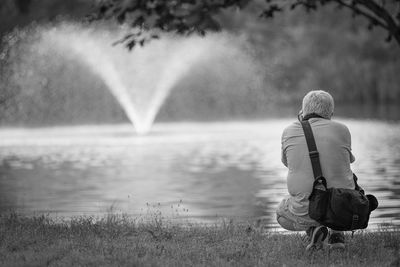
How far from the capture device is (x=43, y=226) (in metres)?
9.40

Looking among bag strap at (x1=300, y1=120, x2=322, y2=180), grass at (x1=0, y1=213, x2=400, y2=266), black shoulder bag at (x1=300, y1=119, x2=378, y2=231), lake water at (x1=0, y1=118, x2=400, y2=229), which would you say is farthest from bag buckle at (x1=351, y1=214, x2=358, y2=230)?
lake water at (x1=0, y1=118, x2=400, y2=229)

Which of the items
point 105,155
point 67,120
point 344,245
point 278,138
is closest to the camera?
point 344,245

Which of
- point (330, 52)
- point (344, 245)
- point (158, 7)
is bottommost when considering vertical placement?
point (344, 245)

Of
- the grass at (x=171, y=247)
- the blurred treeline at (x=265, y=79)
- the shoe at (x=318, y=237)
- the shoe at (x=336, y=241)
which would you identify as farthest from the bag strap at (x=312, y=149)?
the blurred treeline at (x=265, y=79)

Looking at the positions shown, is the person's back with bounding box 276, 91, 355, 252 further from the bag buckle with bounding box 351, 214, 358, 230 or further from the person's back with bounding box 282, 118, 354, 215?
the bag buckle with bounding box 351, 214, 358, 230

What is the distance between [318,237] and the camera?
7770 mm

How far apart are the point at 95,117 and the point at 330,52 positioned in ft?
105

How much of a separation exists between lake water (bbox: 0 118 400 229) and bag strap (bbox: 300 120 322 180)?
323 cm

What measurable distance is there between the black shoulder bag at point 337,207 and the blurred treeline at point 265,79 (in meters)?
29.0

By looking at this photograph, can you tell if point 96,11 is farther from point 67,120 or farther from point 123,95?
point 67,120

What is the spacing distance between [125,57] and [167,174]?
1452 inches

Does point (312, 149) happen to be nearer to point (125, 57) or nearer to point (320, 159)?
point (320, 159)

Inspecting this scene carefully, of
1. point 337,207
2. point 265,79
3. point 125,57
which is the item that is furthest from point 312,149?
point 265,79

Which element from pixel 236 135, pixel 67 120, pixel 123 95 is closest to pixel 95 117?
pixel 67 120
